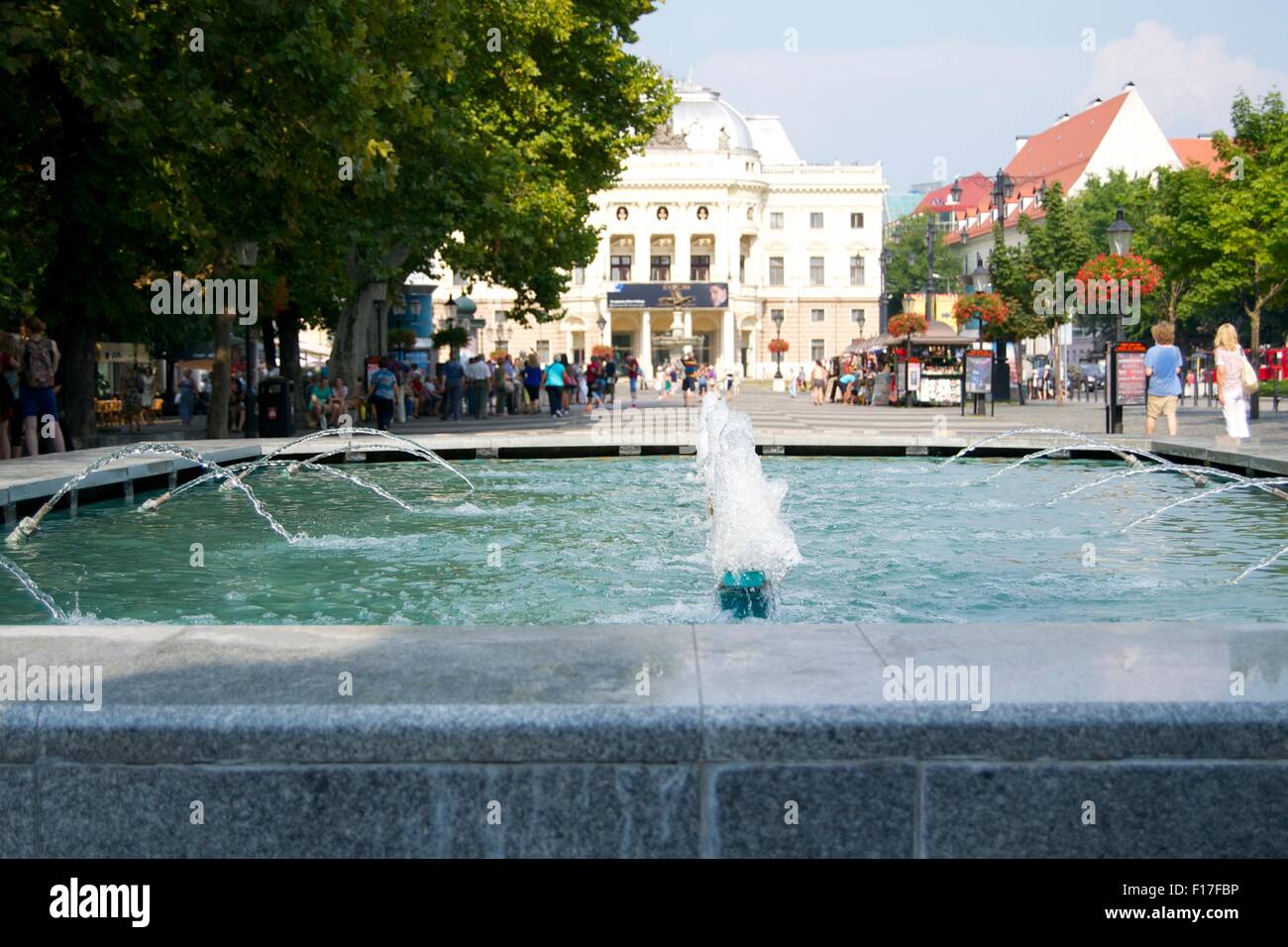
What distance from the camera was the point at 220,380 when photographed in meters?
22.2

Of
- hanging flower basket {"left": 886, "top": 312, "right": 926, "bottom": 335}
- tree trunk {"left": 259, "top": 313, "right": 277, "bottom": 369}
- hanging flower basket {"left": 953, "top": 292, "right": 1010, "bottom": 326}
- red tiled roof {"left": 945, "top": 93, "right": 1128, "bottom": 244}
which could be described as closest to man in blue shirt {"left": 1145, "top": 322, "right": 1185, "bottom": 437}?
hanging flower basket {"left": 953, "top": 292, "right": 1010, "bottom": 326}

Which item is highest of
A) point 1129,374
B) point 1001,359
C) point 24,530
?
point 1001,359

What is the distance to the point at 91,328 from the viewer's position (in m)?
20.8

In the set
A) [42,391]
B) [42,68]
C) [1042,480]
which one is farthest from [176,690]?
[42,68]

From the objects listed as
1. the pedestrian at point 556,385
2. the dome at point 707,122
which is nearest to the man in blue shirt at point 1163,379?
the pedestrian at point 556,385

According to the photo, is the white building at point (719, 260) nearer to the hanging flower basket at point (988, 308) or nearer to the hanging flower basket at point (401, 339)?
the hanging flower basket at point (401, 339)

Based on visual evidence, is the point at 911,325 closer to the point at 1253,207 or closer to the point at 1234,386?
the point at 1253,207

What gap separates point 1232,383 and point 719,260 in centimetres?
9369

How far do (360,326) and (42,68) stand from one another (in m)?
12.5

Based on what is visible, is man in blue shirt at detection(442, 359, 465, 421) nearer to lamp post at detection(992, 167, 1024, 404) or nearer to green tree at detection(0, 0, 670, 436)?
green tree at detection(0, 0, 670, 436)

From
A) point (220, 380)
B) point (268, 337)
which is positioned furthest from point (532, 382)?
point (220, 380)

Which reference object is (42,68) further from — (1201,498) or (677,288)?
(677,288)

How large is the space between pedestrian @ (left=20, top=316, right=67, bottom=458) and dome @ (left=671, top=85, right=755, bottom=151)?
9887cm

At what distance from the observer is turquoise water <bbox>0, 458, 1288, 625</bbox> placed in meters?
8.13
